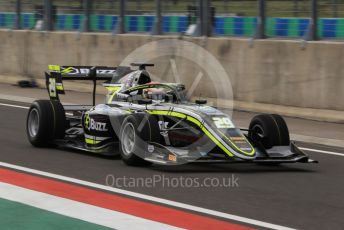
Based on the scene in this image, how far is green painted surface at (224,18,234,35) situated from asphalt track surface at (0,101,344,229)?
18.5 feet

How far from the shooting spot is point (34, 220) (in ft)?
23.1

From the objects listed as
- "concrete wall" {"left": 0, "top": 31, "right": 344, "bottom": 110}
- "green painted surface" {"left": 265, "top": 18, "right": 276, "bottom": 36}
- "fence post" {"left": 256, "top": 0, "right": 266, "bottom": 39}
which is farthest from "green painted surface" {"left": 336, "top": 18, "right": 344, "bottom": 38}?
"fence post" {"left": 256, "top": 0, "right": 266, "bottom": 39}

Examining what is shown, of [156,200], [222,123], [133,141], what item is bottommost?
[156,200]

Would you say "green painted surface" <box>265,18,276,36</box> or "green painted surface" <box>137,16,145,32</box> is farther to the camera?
"green painted surface" <box>137,16,145,32</box>

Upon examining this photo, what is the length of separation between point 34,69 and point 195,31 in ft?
21.2

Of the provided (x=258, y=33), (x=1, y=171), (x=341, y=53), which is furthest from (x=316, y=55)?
(x=1, y=171)

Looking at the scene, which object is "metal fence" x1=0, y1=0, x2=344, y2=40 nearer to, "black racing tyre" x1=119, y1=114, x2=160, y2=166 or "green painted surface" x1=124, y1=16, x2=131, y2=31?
"green painted surface" x1=124, y1=16, x2=131, y2=31

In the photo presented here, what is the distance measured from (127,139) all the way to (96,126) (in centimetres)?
87

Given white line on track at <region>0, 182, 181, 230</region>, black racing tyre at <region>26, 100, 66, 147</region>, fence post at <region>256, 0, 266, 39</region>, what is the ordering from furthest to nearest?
fence post at <region>256, 0, 266, 39</region> → black racing tyre at <region>26, 100, 66, 147</region> → white line on track at <region>0, 182, 181, 230</region>

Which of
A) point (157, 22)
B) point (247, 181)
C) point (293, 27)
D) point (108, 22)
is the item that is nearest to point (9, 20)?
point (108, 22)

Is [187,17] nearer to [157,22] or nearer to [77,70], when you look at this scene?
[157,22]

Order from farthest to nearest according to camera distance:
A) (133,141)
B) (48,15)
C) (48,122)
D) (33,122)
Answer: (48,15)
(33,122)
(48,122)
(133,141)

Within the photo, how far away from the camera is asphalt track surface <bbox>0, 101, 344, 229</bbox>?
7.67 meters

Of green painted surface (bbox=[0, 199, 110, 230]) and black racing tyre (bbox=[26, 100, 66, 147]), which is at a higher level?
black racing tyre (bbox=[26, 100, 66, 147])
